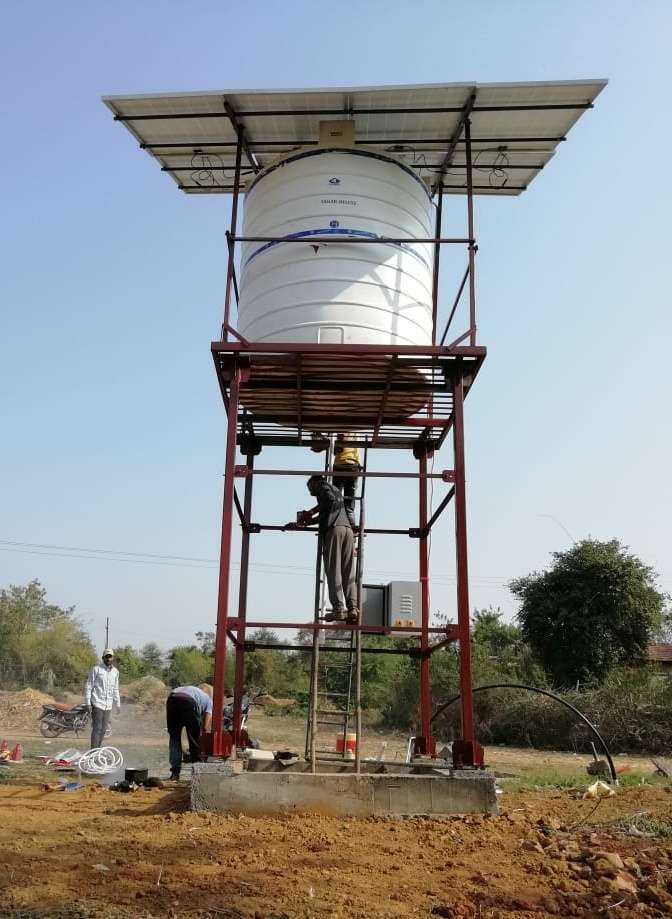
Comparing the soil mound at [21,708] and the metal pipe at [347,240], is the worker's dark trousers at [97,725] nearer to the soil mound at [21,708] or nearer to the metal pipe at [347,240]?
the metal pipe at [347,240]

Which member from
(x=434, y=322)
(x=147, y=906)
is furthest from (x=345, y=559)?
(x=147, y=906)

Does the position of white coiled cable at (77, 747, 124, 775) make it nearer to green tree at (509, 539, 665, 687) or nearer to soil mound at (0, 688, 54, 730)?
soil mound at (0, 688, 54, 730)

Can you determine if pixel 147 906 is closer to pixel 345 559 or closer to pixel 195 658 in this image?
pixel 345 559

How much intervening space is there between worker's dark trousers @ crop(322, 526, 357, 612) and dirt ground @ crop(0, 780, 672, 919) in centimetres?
249

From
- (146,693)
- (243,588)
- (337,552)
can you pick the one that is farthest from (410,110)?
(146,693)

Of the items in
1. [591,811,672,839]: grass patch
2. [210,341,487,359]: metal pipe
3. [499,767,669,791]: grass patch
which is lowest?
[499,767,669,791]: grass patch

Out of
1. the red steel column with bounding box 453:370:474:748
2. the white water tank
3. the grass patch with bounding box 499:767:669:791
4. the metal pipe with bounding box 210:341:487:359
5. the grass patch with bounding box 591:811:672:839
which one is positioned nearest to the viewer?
the grass patch with bounding box 591:811:672:839

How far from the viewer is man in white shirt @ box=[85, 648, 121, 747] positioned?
12.7 m

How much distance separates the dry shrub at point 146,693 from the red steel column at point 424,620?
23.9 m

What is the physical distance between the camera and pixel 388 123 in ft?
31.9

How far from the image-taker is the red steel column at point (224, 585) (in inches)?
308

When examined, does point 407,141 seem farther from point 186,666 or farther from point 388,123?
point 186,666

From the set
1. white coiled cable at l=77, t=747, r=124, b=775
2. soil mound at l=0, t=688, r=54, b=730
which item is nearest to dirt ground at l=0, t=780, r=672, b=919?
white coiled cable at l=77, t=747, r=124, b=775

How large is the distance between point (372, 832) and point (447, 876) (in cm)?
144
